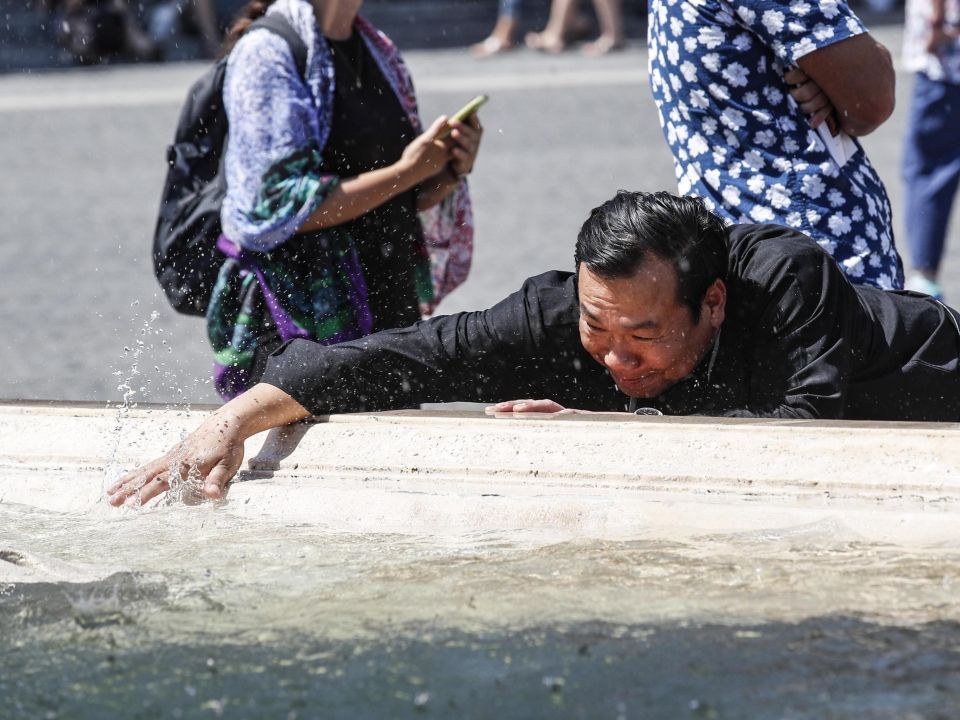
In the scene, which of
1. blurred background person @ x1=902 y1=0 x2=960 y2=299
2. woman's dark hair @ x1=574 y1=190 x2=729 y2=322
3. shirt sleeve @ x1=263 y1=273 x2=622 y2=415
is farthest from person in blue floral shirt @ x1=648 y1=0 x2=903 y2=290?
blurred background person @ x1=902 y1=0 x2=960 y2=299

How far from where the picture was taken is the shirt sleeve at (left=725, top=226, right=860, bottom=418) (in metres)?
2.76

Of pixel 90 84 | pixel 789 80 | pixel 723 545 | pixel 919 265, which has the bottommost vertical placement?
pixel 90 84

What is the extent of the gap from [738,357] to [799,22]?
2.07 feet

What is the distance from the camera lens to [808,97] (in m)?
2.96

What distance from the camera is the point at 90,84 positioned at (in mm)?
11586

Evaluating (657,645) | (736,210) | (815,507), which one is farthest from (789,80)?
(657,645)

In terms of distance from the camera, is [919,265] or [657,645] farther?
[919,265]

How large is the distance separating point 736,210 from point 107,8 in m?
10.1

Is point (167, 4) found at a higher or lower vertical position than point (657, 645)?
lower

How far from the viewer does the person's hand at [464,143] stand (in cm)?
339

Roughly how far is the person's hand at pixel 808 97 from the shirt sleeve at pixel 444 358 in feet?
1.86

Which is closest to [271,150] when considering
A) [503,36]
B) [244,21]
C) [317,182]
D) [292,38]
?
[317,182]

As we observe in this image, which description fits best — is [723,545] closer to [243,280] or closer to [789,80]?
[789,80]


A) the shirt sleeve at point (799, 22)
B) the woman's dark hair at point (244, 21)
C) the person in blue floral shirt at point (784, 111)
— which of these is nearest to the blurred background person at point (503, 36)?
the woman's dark hair at point (244, 21)
